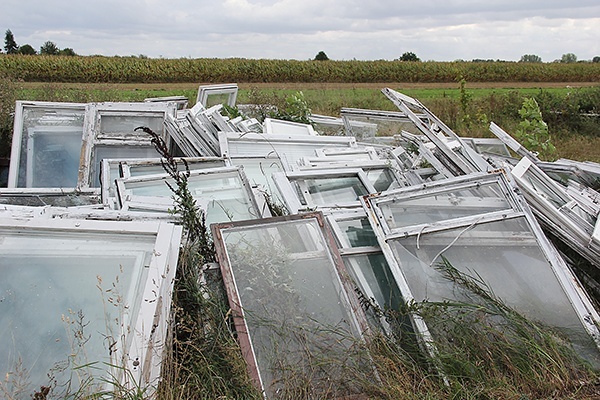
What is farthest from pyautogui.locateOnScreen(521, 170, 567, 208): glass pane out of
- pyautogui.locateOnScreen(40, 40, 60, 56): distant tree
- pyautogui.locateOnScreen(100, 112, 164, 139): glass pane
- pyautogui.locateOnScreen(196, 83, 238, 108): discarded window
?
pyautogui.locateOnScreen(40, 40, 60, 56): distant tree

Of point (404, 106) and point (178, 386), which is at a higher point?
point (404, 106)

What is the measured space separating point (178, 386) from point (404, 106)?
3495 mm

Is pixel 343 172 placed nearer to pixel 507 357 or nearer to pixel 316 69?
pixel 507 357

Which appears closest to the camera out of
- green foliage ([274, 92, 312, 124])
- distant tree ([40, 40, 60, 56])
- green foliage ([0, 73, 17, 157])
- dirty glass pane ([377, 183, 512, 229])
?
dirty glass pane ([377, 183, 512, 229])

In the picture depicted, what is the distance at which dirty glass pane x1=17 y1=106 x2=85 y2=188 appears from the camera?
6.03 metres

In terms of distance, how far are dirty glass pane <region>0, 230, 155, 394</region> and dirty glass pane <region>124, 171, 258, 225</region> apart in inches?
52.6

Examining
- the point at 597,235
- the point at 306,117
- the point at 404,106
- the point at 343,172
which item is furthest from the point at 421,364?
the point at 306,117

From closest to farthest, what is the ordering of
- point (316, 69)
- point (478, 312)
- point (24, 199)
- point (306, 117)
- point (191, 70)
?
point (478, 312), point (24, 199), point (306, 117), point (191, 70), point (316, 69)

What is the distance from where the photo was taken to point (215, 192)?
4.66 metres

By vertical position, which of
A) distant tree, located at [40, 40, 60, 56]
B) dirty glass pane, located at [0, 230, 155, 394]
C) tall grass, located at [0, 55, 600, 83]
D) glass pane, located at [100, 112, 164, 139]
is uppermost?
distant tree, located at [40, 40, 60, 56]

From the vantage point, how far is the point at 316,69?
33688mm

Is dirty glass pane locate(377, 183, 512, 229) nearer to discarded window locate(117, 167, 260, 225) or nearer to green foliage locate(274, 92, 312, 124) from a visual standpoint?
discarded window locate(117, 167, 260, 225)

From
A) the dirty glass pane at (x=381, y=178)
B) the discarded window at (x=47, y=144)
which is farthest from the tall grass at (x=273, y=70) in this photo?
the dirty glass pane at (x=381, y=178)

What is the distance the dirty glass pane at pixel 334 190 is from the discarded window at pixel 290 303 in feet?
3.50
